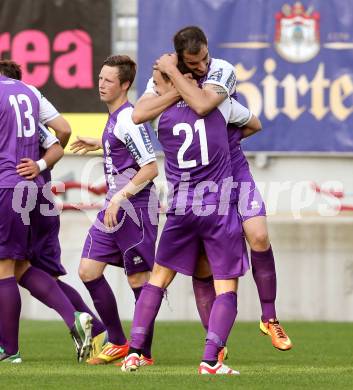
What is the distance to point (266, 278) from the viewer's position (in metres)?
9.15

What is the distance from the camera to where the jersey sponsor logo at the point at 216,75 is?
8.25 m

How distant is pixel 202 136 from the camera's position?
324 inches

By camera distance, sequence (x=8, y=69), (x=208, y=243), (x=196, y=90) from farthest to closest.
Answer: (x=8, y=69)
(x=208, y=243)
(x=196, y=90)

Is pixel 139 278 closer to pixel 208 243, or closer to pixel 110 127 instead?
pixel 110 127

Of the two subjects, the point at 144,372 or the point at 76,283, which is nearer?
the point at 144,372

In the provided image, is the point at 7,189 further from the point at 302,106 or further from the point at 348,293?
the point at 302,106

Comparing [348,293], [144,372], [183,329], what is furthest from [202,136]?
[348,293]

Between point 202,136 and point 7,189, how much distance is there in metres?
1.77

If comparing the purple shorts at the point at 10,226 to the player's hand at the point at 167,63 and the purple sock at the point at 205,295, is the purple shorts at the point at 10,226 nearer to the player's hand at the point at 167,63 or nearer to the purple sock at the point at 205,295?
the purple sock at the point at 205,295

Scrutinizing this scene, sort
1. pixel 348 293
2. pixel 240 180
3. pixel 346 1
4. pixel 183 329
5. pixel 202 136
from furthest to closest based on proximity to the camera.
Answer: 1. pixel 346 1
2. pixel 348 293
3. pixel 183 329
4. pixel 240 180
5. pixel 202 136

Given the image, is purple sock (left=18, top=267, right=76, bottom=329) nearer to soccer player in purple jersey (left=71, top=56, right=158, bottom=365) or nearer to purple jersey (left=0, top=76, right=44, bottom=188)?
soccer player in purple jersey (left=71, top=56, right=158, bottom=365)

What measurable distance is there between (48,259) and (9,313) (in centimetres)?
85

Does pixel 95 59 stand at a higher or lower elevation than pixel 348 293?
higher

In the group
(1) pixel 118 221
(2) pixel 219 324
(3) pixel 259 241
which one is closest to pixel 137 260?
(1) pixel 118 221
